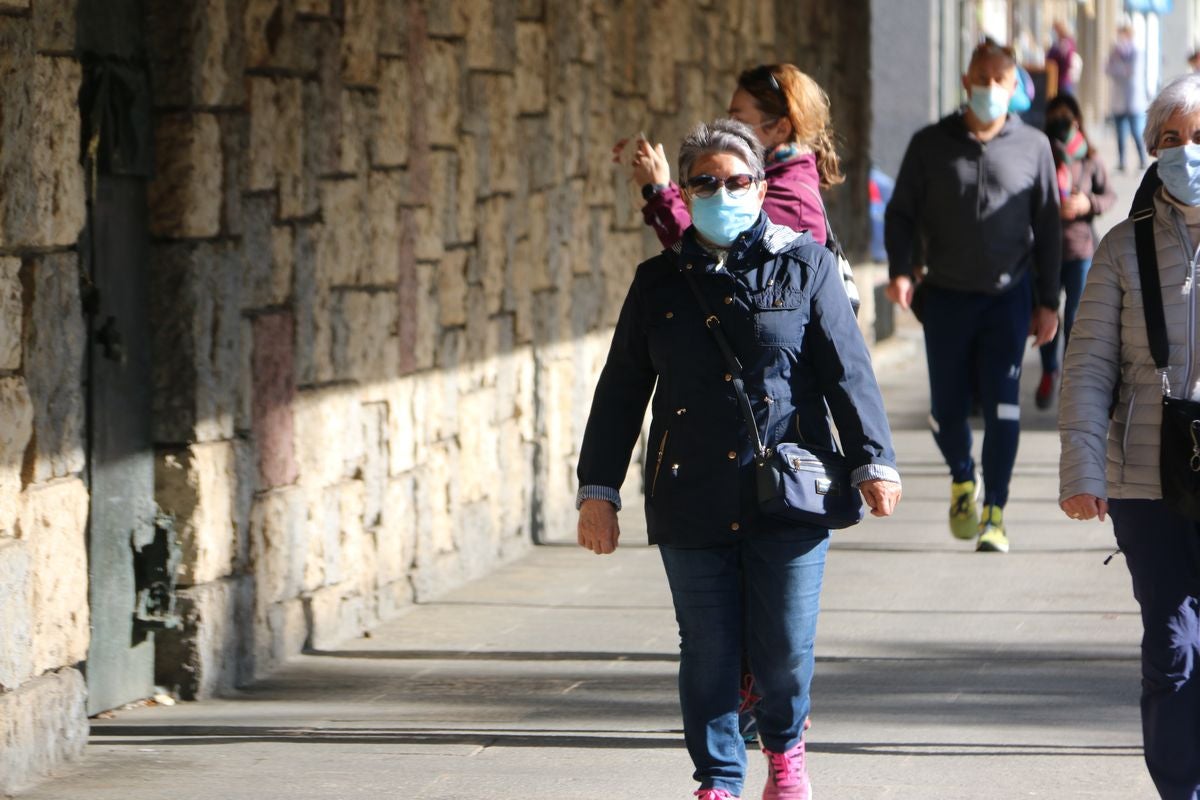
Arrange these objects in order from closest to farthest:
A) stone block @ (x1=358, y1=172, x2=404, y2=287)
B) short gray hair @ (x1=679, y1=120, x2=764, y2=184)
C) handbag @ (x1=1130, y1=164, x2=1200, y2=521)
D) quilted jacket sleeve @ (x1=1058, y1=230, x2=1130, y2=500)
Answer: handbag @ (x1=1130, y1=164, x2=1200, y2=521), quilted jacket sleeve @ (x1=1058, y1=230, x2=1130, y2=500), short gray hair @ (x1=679, y1=120, x2=764, y2=184), stone block @ (x1=358, y1=172, x2=404, y2=287)

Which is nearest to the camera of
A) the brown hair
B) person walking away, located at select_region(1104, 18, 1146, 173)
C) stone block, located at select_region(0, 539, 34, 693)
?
stone block, located at select_region(0, 539, 34, 693)

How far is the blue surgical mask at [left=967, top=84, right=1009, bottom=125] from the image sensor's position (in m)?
8.07

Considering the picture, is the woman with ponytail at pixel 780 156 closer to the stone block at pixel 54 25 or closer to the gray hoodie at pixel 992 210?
the stone block at pixel 54 25

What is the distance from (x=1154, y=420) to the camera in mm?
4535

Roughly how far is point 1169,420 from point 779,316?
84cm

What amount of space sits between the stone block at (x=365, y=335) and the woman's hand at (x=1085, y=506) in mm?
3279

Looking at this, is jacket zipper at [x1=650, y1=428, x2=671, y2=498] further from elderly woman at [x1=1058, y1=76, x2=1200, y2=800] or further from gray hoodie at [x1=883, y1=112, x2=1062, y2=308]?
gray hoodie at [x1=883, y1=112, x2=1062, y2=308]

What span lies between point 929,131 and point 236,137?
2.92 metres

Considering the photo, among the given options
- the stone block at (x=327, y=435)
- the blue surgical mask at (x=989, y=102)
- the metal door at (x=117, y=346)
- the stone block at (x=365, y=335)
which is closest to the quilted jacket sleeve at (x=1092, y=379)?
the metal door at (x=117, y=346)

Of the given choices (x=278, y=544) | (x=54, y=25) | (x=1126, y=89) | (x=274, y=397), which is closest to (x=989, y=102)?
(x=274, y=397)

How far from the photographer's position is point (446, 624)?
751 cm

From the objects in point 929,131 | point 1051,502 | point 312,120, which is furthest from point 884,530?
point 312,120

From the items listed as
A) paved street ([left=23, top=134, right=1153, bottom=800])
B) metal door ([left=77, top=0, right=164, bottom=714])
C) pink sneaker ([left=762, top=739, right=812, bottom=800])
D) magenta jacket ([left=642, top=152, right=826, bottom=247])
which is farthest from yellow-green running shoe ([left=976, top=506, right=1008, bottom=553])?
pink sneaker ([left=762, top=739, right=812, bottom=800])

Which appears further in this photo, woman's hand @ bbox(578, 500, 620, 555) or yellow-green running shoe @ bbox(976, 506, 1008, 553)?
yellow-green running shoe @ bbox(976, 506, 1008, 553)
